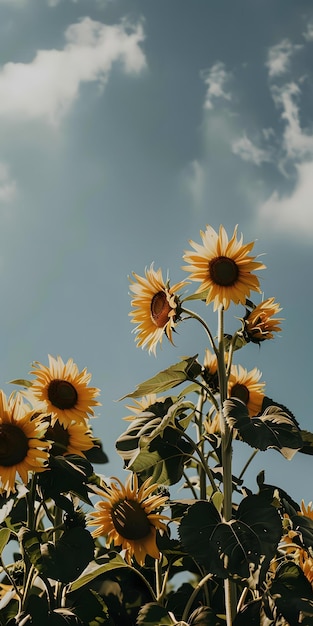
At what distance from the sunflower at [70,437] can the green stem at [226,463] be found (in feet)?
1.80

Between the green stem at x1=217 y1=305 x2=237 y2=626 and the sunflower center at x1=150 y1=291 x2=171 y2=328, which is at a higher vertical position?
the sunflower center at x1=150 y1=291 x2=171 y2=328

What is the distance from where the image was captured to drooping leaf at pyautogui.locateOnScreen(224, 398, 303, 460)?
2.57 metres

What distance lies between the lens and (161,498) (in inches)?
113

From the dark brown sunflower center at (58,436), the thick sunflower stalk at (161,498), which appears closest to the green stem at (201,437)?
the thick sunflower stalk at (161,498)

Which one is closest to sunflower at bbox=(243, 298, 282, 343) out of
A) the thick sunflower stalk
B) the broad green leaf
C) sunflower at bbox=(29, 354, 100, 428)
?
the thick sunflower stalk

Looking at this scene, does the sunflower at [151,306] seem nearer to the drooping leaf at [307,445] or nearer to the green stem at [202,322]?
the green stem at [202,322]

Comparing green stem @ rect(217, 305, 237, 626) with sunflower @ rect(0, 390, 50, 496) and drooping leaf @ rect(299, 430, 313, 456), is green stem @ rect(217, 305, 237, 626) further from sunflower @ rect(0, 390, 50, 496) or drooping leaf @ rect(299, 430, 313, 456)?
sunflower @ rect(0, 390, 50, 496)

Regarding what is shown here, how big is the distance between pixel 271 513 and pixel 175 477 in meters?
0.49

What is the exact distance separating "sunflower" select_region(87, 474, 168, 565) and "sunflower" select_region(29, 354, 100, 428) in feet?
1.07

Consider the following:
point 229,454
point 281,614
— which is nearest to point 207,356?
point 229,454

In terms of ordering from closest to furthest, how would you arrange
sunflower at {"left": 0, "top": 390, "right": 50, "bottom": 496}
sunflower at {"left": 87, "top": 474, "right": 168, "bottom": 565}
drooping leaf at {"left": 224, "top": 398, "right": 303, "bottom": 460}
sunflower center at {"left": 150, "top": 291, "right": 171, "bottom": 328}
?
drooping leaf at {"left": 224, "top": 398, "right": 303, "bottom": 460} < sunflower at {"left": 0, "top": 390, "right": 50, "bottom": 496} < sunflower at {"left": 87, "top": 474, "right": 168, "bottom": 565} < sunflower center at {"left": 150, "top": 291, "right": 171, "bottom": 328}

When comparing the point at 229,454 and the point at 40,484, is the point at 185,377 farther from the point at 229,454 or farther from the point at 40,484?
the point at 40,484

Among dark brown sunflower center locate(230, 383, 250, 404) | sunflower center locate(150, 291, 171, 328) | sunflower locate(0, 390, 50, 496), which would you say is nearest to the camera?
sunflower locate(0, 390, 50, 496)

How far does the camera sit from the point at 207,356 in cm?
341
